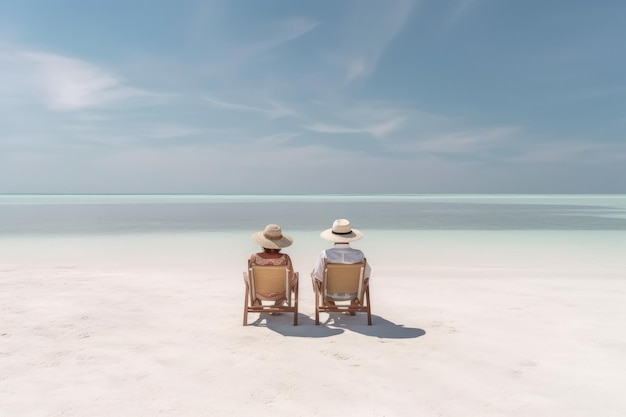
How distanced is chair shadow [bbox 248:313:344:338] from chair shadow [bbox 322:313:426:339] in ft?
0.69

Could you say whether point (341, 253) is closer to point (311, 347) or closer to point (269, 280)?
point (269, 280)

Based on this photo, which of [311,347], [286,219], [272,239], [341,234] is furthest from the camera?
[286,219]

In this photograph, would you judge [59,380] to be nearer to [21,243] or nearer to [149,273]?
[149,273]

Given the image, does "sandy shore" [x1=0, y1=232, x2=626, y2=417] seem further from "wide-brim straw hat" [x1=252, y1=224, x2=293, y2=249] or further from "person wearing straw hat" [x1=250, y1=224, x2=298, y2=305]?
"wide-brim straw hat" [x1=252, y1=224, x2=293, y2=249]

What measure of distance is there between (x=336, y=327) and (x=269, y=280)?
1019mm

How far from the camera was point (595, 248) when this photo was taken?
1466cm

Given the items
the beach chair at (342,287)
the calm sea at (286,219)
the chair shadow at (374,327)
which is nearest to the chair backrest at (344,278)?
the beach chair at (342,287)

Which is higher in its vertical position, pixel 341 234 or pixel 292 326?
pixel 341 234

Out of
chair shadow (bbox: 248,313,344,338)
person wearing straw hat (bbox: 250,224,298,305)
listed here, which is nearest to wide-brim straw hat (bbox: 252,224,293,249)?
person wearing straw hat (bbox: 250,224,298,305)

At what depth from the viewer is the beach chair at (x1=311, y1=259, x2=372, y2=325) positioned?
19.2ft

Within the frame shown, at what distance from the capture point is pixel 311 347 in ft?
16.5

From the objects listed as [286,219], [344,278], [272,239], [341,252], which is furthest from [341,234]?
[286,219]

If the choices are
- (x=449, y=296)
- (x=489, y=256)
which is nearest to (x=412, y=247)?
(x=489, y=256)

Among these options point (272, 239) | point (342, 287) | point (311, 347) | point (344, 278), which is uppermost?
point (272, 239)
